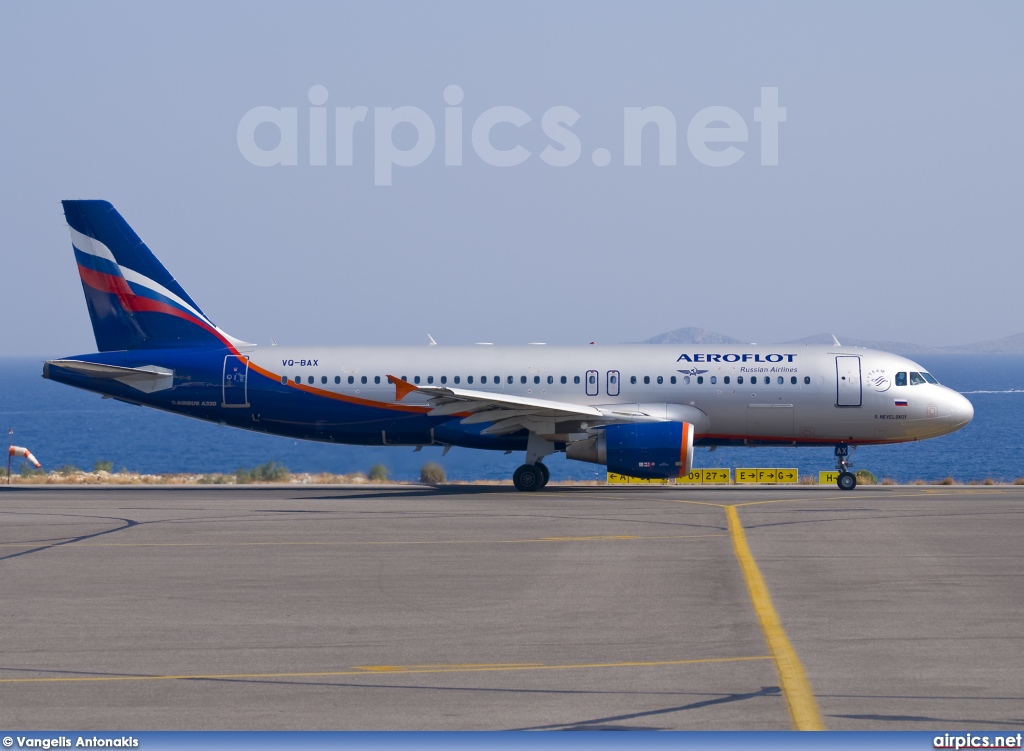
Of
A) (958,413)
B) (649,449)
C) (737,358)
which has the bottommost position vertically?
(649,449)

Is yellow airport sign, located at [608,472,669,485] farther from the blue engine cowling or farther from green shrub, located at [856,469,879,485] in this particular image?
green shrub, located at [856,469,879,485]

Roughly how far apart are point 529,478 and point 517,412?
2.16 meters

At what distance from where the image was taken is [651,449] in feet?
96.8

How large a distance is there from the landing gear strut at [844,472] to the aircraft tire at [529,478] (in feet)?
26.2

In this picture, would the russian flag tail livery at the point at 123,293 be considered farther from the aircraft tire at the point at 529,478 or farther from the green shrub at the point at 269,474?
the aircraft tire at the point at 529,478

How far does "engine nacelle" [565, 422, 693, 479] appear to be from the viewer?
29469mm

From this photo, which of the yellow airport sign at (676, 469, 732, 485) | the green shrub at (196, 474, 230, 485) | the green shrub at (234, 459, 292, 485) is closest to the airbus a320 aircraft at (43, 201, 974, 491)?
the yellow airport sign at (676, 469, 732, 485)

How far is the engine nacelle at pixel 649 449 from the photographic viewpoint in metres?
29.5

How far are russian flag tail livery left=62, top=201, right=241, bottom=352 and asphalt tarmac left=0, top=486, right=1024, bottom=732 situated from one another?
876 cm

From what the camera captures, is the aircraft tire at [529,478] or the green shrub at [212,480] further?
the green shrub at [212,480]

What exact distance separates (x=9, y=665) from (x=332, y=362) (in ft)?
69.6

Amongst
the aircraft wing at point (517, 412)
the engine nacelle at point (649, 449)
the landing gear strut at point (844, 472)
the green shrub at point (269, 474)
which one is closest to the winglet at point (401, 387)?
the aircraft wing at point (517, 412)

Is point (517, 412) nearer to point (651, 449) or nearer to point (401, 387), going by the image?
point (401, 387)

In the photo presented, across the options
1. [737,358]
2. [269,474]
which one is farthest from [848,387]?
[269,474]
